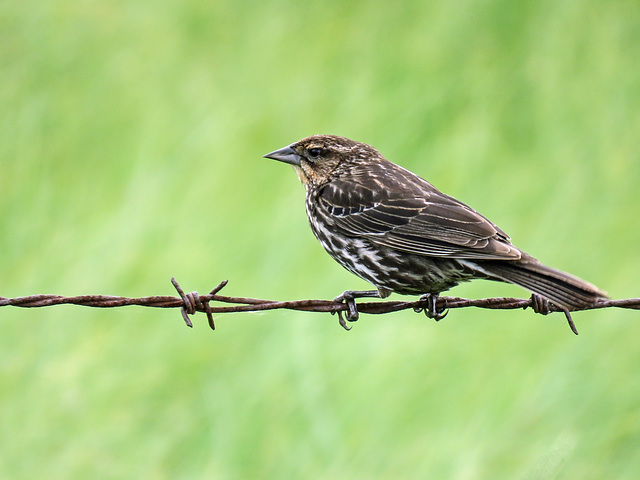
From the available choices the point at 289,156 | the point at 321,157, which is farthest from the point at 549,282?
the point at 289,156

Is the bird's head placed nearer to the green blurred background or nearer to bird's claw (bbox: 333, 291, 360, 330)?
bird's claw (bbox: 333, 291, 360, 330)

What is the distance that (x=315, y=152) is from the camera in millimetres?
5449

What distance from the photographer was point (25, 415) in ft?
22.8

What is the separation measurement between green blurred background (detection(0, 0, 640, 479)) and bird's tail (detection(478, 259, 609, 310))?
6.34ft

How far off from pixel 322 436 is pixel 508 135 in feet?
11.9

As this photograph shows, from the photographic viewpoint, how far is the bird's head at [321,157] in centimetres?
543

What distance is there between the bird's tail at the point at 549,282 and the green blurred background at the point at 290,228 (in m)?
1.93

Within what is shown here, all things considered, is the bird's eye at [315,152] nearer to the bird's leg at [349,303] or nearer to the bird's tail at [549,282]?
the bird's leg at [349,303]

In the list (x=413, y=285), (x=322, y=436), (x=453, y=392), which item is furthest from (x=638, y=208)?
(x=413, y=285)

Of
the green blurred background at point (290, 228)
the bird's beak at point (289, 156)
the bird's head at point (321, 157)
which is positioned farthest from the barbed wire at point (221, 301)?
the green blurred background at point (290, 228)

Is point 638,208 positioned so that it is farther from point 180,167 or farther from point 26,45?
point 26,45

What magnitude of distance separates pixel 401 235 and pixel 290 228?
337 cm

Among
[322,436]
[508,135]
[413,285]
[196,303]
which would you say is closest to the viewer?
[196,303]

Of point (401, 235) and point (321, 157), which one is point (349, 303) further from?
point (321, 157)
